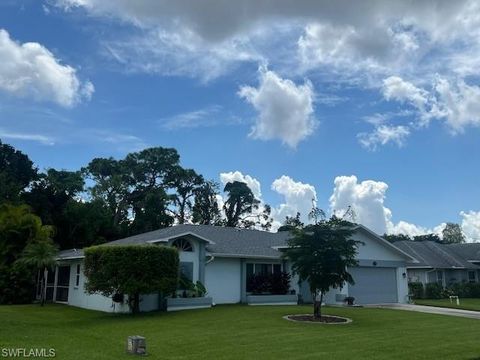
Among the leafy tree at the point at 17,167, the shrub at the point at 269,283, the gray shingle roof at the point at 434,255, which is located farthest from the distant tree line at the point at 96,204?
the gray shingle roof at the point at 434,255

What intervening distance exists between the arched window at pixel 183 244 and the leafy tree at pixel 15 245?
9.99 meters

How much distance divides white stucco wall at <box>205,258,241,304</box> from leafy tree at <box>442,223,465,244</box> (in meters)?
82.4

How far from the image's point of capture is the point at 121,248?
23297 millimetres

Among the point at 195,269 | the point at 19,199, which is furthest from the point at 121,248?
the point at 19,199

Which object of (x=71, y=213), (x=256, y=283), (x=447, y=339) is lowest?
(x=447, y=339)

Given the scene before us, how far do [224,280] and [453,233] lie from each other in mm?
86282

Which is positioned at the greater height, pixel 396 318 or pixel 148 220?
pixel 148 220

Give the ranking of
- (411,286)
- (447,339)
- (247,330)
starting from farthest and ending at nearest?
(411,286)
(247,330)
(447,339)

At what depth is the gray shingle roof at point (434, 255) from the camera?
45.3 m

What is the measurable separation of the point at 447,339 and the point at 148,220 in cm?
4519

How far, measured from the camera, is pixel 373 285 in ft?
112

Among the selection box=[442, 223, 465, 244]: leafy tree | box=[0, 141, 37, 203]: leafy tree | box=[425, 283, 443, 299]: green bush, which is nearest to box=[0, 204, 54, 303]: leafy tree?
box=[0, 141, 37, 203]: leafy tree

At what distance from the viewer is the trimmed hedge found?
75.6 feet

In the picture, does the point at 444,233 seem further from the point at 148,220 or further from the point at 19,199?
the point at 19,199
